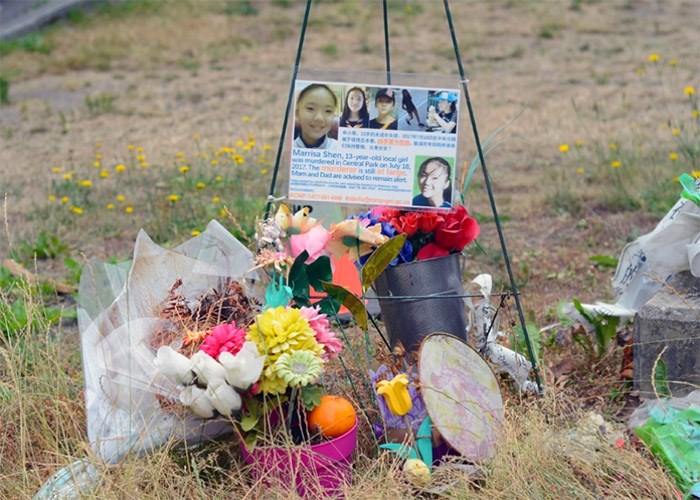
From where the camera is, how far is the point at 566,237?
193 inches

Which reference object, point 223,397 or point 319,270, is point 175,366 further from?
point 319,270

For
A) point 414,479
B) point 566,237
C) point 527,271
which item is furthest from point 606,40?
point 414,479

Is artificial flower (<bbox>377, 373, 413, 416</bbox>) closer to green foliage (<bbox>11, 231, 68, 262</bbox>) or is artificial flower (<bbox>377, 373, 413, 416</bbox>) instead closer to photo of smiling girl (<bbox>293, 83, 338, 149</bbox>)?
photo of smiling girl (<bbox>293, 83, 338, 149</bbox>)

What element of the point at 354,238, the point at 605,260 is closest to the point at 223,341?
the point at 354,238

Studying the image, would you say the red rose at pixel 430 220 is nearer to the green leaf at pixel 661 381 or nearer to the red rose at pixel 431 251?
the red rose at pixel 431 251

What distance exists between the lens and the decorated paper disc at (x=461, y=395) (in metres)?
2.44

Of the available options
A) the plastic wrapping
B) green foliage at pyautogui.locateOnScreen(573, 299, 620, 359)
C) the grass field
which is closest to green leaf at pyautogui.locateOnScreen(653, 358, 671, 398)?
the grass field

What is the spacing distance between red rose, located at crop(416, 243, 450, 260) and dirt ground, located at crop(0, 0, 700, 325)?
1.25 metres

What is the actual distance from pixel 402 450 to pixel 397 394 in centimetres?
14

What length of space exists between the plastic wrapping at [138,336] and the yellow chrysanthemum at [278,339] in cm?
20

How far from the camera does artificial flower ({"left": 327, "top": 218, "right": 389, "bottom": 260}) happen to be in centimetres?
259

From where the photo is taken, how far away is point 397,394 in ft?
8.00

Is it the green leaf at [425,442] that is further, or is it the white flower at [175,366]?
the green leaf at [425,442]

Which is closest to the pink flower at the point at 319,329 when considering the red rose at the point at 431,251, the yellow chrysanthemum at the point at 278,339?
the yellow chrysanthemum at the point at 278,339
